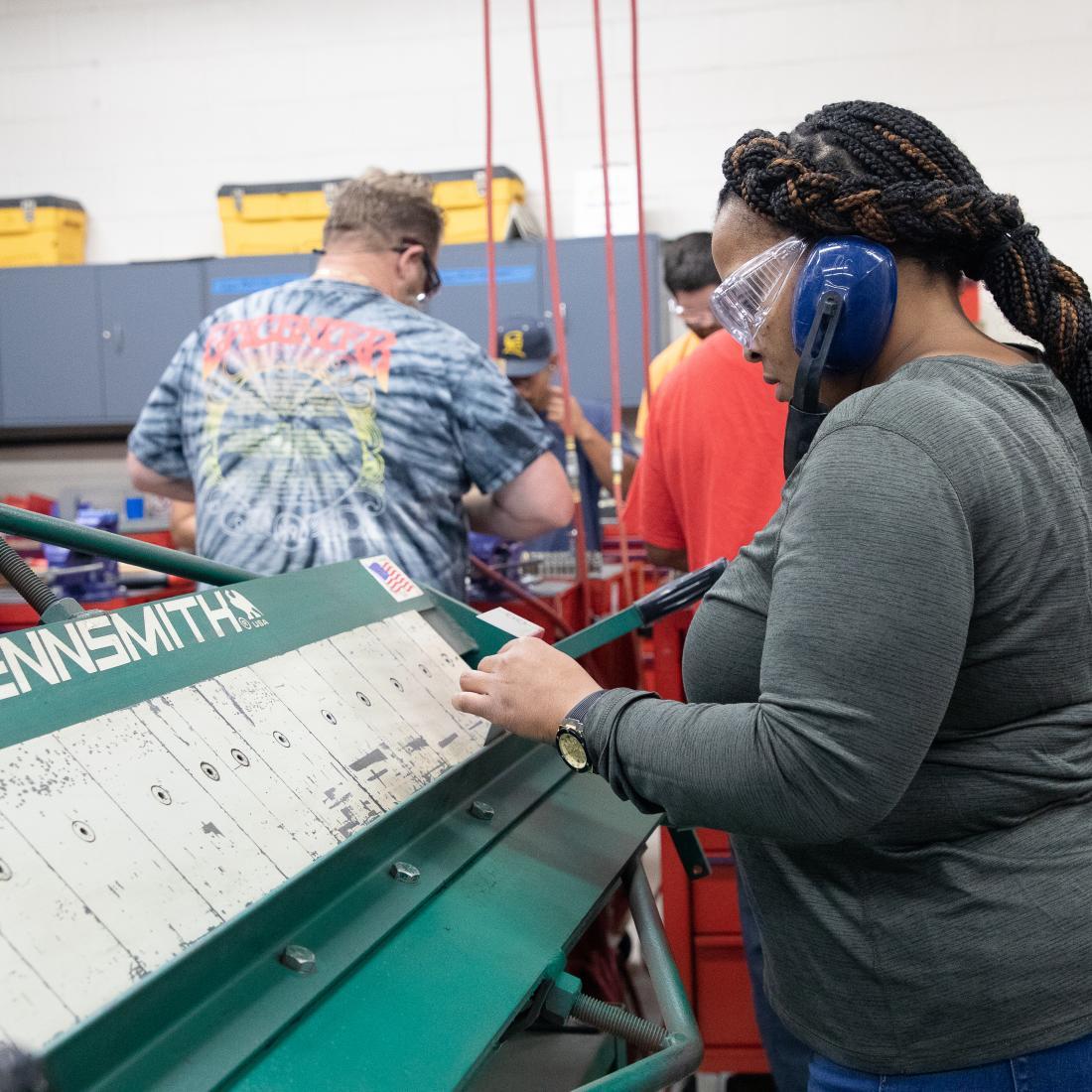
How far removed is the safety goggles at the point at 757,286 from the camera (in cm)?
92

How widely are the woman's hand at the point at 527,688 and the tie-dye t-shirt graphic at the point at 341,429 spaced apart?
0.81 meters

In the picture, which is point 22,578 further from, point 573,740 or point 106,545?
point 573,740

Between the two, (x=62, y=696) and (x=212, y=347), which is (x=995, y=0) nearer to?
(x=212, y=347)

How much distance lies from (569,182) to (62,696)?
14.9ft

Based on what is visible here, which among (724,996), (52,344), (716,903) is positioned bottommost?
(724,996)

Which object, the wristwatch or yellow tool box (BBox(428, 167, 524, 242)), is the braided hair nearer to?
the wristwatch

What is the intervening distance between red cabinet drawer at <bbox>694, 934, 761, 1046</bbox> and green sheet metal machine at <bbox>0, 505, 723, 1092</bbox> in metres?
0.92

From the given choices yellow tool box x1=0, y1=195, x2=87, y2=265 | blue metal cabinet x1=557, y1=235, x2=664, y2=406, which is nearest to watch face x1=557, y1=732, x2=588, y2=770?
blue metal cabinet x1=557, y1=235, x2=664, y2=406

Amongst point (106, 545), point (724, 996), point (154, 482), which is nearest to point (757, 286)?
point (106, 545)

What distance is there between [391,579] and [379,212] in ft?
2.61

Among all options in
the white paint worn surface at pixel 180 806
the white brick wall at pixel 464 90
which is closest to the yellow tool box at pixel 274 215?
the white brick wall at pixel 464 90

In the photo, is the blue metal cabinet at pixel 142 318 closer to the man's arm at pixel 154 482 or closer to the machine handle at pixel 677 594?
the man's arm at pixel 154 482

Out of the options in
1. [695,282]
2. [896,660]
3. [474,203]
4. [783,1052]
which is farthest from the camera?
[474,203]

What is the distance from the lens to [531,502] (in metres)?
1.83
